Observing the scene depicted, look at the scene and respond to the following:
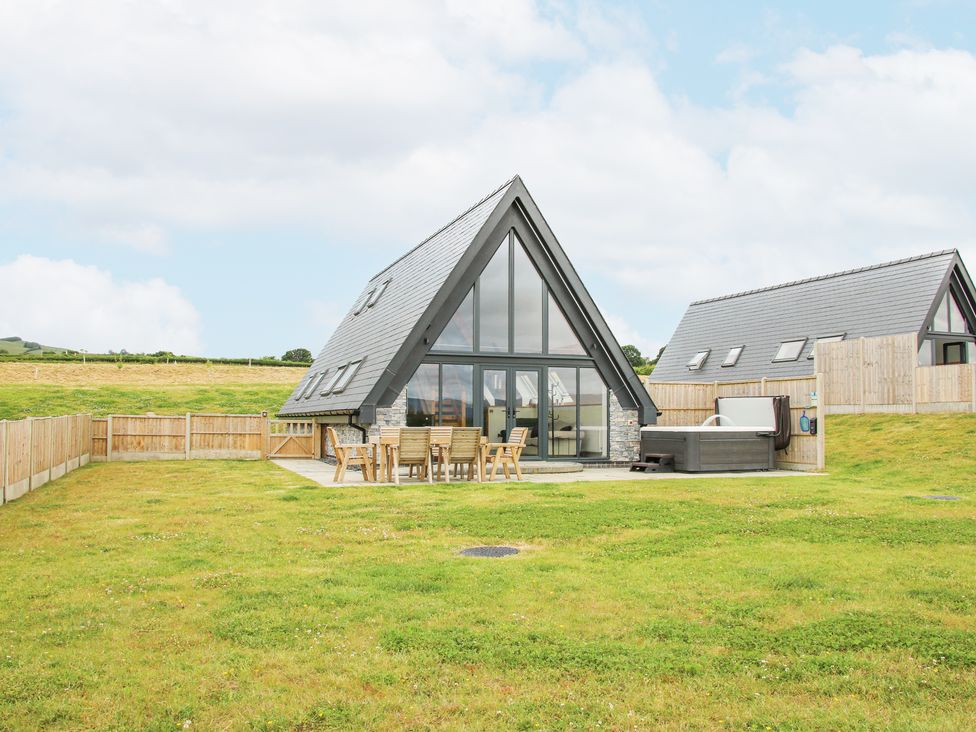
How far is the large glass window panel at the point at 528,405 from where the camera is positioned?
17.6 meters

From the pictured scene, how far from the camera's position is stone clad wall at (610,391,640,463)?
18469 millimetres

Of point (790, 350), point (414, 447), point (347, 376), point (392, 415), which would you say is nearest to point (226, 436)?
point (347, 376)

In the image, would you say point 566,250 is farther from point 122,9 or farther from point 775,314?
point 775,314

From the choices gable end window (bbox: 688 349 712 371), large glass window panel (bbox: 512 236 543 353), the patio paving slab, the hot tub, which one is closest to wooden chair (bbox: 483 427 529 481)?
the patio paving slab

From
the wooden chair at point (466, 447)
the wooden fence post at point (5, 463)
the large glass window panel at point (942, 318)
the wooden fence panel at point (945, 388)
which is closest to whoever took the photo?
the wooden fence post at point (5, 463)

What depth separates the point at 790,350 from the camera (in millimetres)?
28766

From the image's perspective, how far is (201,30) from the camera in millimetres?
13875

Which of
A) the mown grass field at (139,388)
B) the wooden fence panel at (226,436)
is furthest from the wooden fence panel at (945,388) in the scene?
the mown grass field at (139,388)

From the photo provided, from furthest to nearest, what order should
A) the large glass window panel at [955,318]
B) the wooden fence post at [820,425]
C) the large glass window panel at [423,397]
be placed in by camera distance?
1. the large glass window panel at [955,318]
2. the wooden fence post at [820,425]
3. the large glass window panel at [423,397]

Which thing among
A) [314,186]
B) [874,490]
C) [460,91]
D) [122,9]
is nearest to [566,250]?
[460,91]

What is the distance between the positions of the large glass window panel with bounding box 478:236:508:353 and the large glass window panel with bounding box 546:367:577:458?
1415mm

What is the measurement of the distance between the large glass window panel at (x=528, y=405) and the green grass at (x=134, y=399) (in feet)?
70.5

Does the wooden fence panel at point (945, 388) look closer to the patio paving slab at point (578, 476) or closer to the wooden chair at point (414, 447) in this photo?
the patio paving slab at point (578, 476)

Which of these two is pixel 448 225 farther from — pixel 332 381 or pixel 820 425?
pixel 820 425
